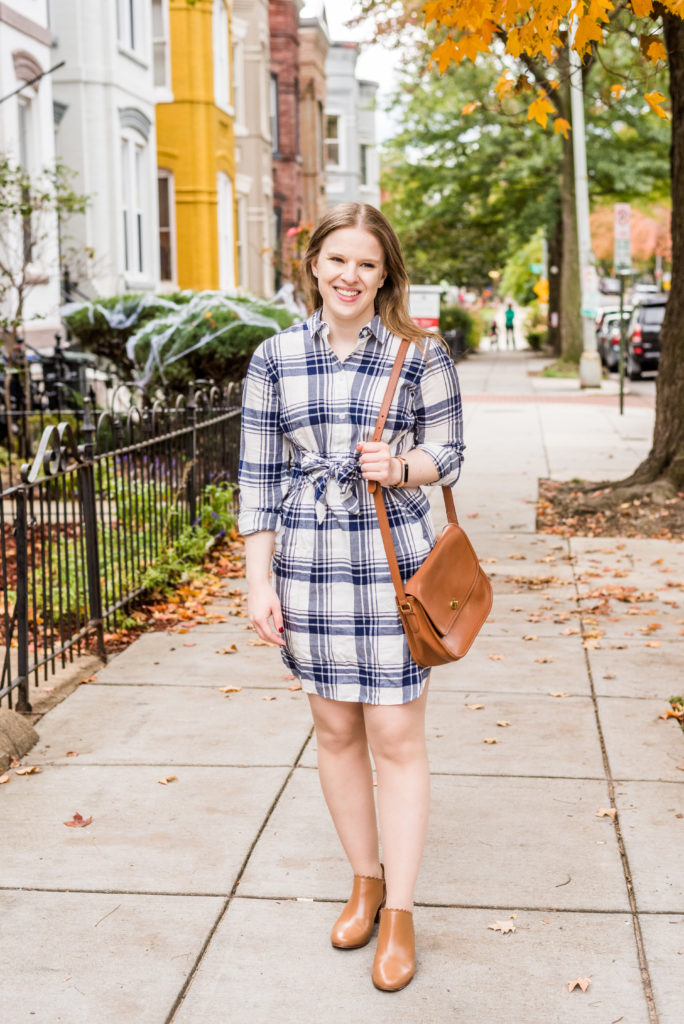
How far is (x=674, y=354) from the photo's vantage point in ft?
33.4

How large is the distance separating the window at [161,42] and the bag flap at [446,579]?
69.0ft

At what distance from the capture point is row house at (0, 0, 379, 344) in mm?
16656

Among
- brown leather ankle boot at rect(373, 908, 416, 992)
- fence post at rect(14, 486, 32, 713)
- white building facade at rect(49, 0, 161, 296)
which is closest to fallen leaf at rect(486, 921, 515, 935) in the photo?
brown leather ankle boot at rect(373, 908, 416, 992)

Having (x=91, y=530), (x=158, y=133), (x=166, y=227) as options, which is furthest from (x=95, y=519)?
(x=158, y=133)

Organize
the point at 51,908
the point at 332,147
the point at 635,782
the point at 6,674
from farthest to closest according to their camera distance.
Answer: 1. the point at 332,147
2. the point at 6,674
3. the point at 635,782
4. the point at 51,908

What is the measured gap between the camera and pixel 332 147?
49.2m

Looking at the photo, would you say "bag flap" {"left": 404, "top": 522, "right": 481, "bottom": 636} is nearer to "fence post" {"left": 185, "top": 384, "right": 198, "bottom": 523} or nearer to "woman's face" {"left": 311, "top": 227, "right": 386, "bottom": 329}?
"woman's face" {"left": 311, "top": 227, "right": 386, "bottom": 329}

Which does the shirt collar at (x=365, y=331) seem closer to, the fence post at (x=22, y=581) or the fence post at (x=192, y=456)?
the fence post at (x=22, y=581)

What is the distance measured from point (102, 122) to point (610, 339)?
57.3 ft

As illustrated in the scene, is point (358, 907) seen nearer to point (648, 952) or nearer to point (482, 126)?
point (648, 952)

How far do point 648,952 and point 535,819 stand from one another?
3.08 ft

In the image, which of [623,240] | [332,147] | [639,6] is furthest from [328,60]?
[639,6]

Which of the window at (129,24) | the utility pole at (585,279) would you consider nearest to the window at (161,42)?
the window at (129,24)

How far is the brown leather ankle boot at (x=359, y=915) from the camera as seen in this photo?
3.46 meters
